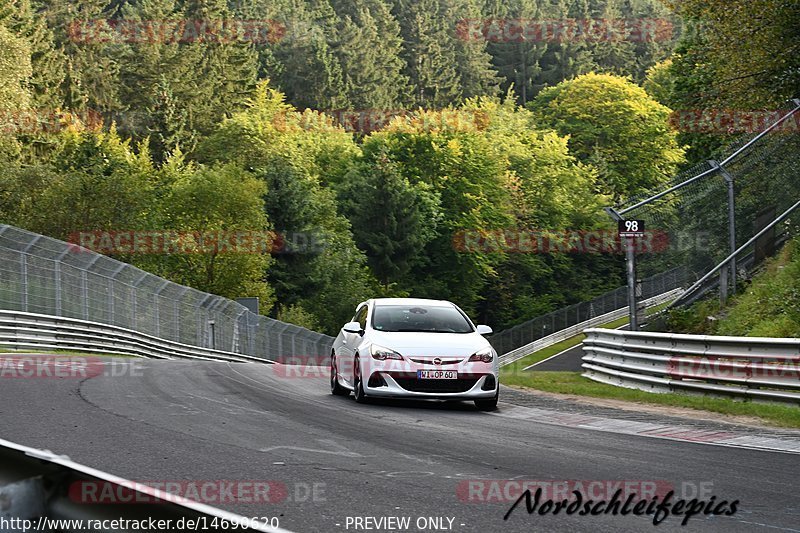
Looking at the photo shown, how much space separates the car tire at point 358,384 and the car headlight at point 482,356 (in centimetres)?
144

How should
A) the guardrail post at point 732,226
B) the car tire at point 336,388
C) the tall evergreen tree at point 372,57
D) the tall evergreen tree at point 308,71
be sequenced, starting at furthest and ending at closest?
the tall evergreen tree at point 372,57, the tall evergreen tree at point 308,71, the guardrail post at point 732,226, the car tire at point 336,388

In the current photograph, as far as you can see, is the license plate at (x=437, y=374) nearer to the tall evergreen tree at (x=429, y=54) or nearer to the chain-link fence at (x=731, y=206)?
the chain-link fence at (x=731, y=206)

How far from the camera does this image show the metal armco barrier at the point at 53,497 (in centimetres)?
296

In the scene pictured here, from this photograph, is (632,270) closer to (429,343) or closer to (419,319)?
(419,319)

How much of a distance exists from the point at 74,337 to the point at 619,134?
6854cm

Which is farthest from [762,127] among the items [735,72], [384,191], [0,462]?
[384,191]

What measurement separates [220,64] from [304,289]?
3407cm

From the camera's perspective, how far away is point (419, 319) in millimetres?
15031

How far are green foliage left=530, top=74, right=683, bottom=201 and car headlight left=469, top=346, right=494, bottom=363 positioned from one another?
74887 mm

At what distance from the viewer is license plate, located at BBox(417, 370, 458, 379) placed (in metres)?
13.6

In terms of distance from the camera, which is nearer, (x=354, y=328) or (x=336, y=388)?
(x=354, y=328)

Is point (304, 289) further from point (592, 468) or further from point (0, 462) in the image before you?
point (0, 462)

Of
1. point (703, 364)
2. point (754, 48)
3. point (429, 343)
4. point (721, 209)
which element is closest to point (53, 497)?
point (429, 343)

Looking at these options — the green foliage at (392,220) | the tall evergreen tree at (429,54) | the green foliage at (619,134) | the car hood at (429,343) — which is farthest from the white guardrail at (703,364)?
the tall evergreen tree at (429,54)
